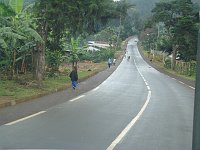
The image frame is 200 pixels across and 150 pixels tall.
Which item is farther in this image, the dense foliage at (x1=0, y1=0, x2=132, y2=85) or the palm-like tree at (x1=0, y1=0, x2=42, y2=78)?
the dense foliage at (x1=0, y1=0, x2=132, y2=85)

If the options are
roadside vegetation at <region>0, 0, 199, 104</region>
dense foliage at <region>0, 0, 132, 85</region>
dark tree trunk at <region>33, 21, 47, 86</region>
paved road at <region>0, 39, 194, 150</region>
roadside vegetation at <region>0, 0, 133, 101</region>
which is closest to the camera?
paved road at <region>0, 39, 194, 150</region>

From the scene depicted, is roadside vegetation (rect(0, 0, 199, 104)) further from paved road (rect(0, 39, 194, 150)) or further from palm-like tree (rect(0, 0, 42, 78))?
paved road (rect(0, 39, 194, 150))

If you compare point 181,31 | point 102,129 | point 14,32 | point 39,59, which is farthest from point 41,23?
point 181,31

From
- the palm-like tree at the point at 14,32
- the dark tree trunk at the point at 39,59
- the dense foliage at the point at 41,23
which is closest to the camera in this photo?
the palm-like tree at the point at 14,32

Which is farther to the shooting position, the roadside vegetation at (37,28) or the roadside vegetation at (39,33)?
the roadside vegetation at (37,28)

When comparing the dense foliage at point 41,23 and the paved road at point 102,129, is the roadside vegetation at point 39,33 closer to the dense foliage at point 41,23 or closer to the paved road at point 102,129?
the dense foliage at point 41,23

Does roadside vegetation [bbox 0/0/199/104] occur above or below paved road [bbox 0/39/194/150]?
above

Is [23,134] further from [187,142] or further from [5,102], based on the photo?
[5,102]

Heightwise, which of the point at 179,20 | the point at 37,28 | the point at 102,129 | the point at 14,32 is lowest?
the point at 102,129

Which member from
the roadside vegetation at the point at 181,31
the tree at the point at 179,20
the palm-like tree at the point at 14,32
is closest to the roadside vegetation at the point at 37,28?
the palm-like tree at the point at 14,32

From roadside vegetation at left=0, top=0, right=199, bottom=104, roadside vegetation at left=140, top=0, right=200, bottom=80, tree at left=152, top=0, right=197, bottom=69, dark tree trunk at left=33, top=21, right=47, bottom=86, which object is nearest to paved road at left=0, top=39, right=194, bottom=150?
roadside vegetation at left=0, top=0, right=199, bottom=104

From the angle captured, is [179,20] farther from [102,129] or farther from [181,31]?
[102,129]

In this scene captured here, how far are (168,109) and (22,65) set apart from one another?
44.5 ft

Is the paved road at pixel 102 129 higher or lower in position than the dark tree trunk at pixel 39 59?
lower
